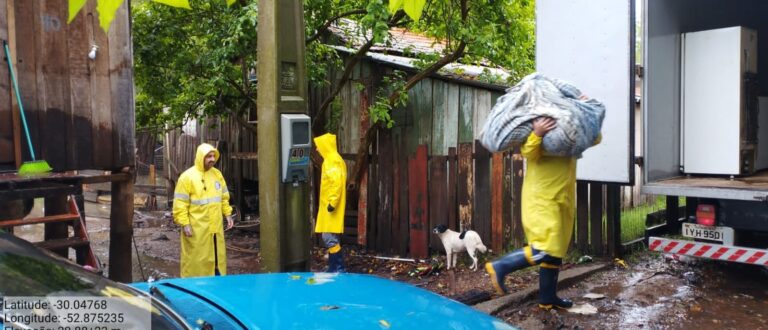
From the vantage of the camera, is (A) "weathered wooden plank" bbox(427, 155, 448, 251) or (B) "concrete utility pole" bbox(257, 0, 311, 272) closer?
(B) "concrete utility pole" bbox(257, 0, 311, 272)

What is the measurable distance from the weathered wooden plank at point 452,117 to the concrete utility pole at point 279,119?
12.8 ft

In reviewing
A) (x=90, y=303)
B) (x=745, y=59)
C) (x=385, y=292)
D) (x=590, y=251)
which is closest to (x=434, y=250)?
(x=590, y=251)

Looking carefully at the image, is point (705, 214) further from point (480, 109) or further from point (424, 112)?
point (424, 112)

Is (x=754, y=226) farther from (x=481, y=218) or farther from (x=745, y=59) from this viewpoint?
(x=481, y=218)

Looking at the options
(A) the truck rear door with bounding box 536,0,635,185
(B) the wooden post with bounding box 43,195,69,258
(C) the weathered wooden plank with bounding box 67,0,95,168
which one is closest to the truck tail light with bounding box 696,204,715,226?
(A) the truck rear door with bounding box 536,0,635,185

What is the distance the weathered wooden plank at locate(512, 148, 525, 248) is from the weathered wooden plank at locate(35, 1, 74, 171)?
4.68m

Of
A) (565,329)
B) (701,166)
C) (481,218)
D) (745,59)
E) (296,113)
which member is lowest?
(565,329)

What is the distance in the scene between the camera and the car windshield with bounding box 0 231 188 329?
187 cm

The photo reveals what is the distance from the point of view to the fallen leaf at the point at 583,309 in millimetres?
4770

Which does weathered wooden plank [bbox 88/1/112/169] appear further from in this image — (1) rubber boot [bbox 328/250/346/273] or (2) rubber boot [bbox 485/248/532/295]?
(2) rubber boot [bbox 485/248/532/295]

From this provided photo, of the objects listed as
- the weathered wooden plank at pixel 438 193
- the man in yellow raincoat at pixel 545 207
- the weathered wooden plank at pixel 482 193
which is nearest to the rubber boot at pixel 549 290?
the man in yellow raincoat at pixel 545 207

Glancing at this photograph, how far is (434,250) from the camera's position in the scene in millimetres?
8070

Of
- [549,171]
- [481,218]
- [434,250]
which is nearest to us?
[549,171]

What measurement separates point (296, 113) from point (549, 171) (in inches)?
78.1
